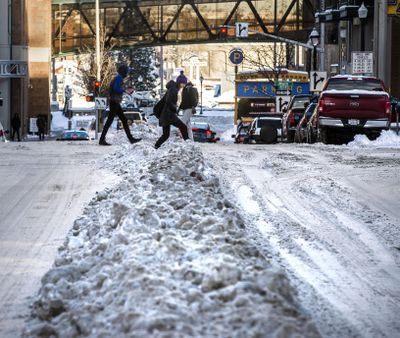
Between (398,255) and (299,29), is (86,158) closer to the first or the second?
(398,255)

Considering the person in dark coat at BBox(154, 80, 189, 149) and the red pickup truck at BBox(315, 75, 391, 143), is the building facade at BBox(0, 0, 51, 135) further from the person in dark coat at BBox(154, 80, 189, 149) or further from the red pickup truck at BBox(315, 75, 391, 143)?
the person in dark coat at BBox(154, 80, 189, 149)

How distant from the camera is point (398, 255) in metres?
9.16

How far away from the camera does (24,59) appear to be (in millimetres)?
66500

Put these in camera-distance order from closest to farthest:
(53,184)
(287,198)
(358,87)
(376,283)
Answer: (376,283) < (287,198) < (53,184) < (358,87)

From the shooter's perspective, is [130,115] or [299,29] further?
[299,29]

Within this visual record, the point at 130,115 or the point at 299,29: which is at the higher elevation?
the point at 299,29

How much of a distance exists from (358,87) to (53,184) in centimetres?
1556

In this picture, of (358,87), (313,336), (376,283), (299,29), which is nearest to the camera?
(313,336)

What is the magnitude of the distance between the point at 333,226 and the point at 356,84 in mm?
18325

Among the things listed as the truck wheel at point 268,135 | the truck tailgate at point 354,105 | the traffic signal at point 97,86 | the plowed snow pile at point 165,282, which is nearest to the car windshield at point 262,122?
the truck wheel at point 268,135

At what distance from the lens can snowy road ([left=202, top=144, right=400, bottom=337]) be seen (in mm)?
6953

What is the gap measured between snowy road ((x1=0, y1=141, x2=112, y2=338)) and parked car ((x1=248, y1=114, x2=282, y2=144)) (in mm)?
14670

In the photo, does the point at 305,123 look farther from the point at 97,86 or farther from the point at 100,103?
the point at 97,86

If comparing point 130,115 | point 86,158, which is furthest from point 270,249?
point 130,115
